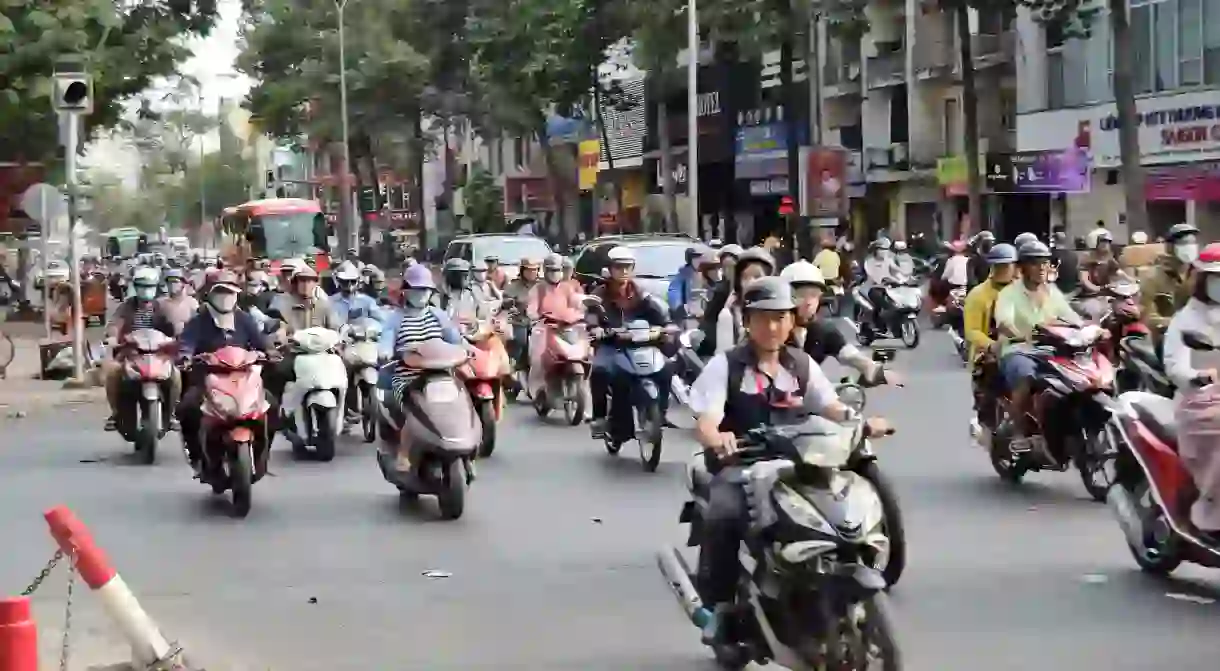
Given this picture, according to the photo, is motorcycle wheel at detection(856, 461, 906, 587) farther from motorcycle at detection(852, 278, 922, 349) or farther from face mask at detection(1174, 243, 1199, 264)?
motorcycle at detection(852, 278, 922, 349)

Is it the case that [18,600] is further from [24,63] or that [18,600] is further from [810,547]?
[24,63]

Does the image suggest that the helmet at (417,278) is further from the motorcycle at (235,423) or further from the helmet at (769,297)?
the helmet at (769,297)

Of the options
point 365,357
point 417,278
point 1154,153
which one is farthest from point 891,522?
point 1154,153

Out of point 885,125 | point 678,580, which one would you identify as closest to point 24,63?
point 678,580

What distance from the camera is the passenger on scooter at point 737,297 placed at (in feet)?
39.7

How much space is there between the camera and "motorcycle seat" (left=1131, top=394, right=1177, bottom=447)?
355 inches

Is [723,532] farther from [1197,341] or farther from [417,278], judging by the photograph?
[417,278]

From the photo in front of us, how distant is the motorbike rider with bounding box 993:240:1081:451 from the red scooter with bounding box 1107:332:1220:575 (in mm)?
2760

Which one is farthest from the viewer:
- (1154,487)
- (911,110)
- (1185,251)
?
(911,110)

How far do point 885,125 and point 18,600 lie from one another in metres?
52.2

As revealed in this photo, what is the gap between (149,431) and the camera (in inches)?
622

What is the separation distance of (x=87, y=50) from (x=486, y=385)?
1766cm

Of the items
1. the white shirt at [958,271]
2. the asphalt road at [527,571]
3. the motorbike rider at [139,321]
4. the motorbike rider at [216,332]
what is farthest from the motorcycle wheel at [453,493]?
the white shirt at [958,271]

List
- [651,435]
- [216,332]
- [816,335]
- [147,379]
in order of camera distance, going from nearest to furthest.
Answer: [816,335] < [216,332] < [651,435] < [147,379]
